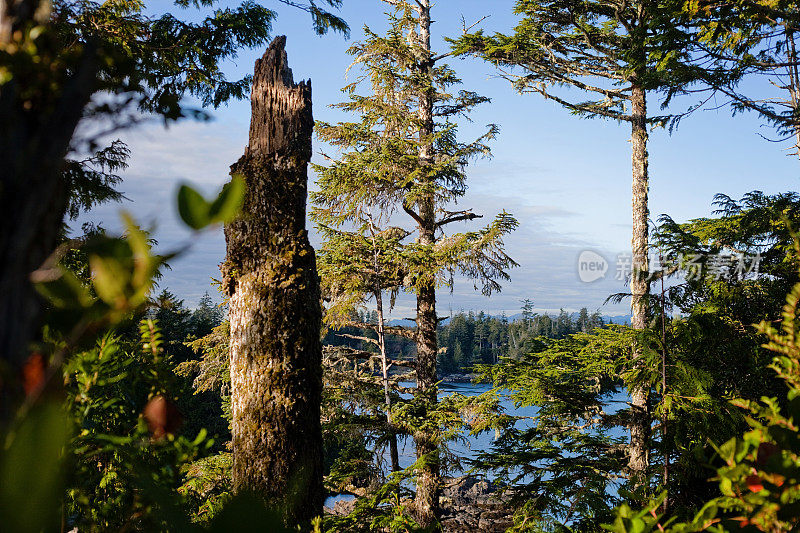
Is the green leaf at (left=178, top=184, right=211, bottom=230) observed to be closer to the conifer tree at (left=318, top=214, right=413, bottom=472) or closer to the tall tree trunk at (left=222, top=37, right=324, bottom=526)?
the tall tree trunk at (left=222, top=37, right=324, bottom=526)

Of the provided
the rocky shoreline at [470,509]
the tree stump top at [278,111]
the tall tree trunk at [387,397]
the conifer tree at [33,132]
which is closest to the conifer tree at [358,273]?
the tall tree trunk at [387,397]

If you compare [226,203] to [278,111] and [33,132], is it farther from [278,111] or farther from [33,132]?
[278,111]

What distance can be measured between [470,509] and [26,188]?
17.7 meters

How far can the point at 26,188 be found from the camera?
0.29 meters

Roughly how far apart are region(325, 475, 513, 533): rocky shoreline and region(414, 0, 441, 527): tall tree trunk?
478 mm

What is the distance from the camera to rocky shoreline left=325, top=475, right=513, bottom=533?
10.1 meters

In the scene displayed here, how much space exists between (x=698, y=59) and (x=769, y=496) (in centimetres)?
895

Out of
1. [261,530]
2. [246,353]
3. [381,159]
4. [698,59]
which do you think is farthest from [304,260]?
[698,59]

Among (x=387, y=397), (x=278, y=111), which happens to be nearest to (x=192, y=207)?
(x=278, y=111)

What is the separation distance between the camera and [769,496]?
76cm

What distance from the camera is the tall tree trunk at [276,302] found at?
3.46m

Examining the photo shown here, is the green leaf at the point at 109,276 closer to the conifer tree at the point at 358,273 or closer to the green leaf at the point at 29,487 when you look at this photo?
the green leaf at the point at 29,487

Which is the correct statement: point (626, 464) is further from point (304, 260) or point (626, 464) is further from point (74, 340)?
point (74, 340)

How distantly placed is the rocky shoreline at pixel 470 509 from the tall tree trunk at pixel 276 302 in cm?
364
